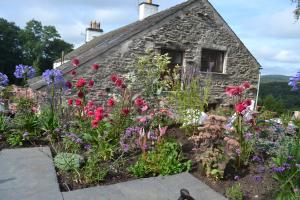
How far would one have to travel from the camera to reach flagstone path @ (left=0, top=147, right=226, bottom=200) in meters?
3.12

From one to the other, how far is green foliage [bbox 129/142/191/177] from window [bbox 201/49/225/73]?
29.3ft

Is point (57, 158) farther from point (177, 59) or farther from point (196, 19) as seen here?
point (196, 19)

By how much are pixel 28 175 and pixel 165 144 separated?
176cm

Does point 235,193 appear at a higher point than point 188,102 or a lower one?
lower

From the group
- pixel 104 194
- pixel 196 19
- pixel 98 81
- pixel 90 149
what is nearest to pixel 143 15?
pixel 196 19

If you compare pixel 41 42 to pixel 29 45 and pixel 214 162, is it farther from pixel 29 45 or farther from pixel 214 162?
pixel 214 162

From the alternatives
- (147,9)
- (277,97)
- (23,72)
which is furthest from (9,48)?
(23,72)

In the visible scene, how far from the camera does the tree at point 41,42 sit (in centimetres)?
4188

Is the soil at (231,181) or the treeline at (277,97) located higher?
the treeline at (277,97)

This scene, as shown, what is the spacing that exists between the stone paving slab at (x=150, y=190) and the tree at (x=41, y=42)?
40.2m

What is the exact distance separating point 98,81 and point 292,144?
7340 mm

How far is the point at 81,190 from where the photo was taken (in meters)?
3.26

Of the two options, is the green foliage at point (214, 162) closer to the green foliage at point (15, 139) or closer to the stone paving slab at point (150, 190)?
the stone paving slab at point (150, 190)

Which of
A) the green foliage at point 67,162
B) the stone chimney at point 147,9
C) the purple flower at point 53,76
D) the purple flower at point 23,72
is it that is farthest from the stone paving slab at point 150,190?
the stone chimney at point 147,9
